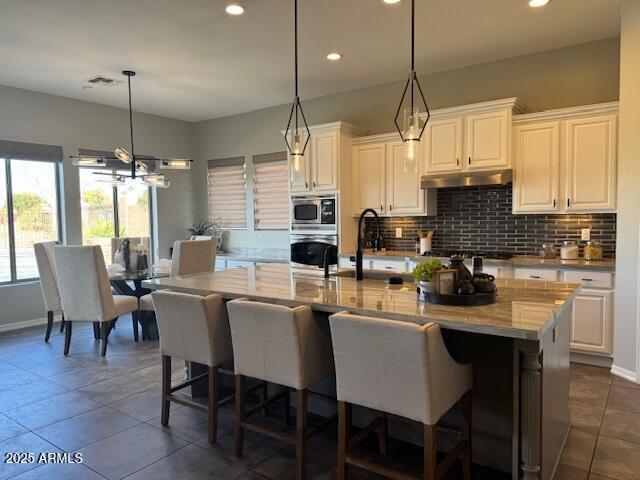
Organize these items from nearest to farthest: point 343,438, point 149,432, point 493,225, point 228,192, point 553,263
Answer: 1. point 343,438
2. point 149,432
3. point 553,263
4. point 493,225
5. point 228,192

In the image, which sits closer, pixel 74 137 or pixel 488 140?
pixel 488 140

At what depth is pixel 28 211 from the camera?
5.53 meters

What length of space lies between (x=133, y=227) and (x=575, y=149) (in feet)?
19.2

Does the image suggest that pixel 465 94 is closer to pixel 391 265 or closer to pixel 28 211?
pixel 391 265

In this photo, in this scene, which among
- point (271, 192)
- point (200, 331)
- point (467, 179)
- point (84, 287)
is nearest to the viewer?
point (200, 331)

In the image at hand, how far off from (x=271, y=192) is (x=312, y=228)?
143cm

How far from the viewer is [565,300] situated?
2.16 meters

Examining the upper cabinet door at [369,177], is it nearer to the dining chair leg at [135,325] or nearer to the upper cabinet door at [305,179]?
the upper cabinet door at [305,179]

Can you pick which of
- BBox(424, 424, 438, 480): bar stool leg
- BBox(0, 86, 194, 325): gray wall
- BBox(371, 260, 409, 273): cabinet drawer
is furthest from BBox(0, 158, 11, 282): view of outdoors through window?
BBox(424, 424, 438, 480): bar stool leg

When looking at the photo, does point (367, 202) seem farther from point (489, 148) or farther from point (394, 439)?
point (394, 439)

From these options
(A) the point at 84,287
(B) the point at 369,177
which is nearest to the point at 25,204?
(A) the point at 84,287

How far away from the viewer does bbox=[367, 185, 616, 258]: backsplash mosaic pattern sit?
421 centimetres

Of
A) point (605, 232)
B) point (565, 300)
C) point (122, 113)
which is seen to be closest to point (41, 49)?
point (122, 113)

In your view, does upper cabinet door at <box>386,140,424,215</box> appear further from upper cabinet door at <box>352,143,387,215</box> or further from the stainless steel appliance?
the stainless steel appliance
